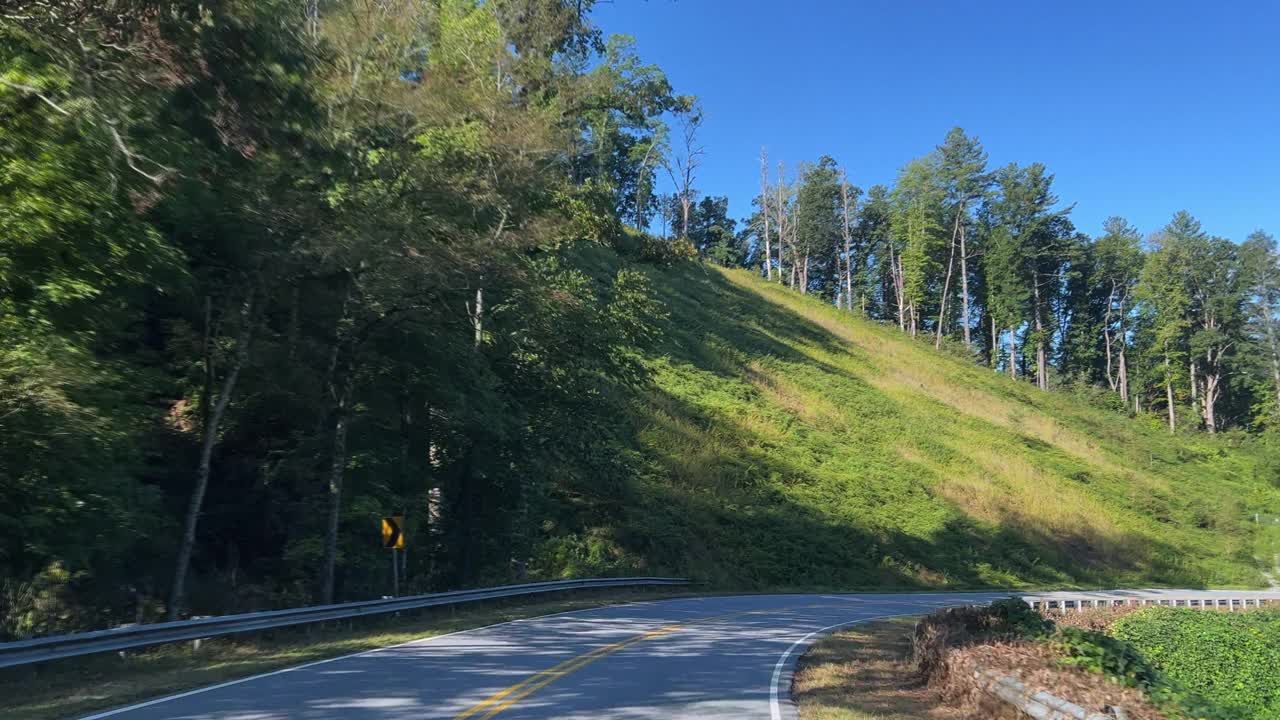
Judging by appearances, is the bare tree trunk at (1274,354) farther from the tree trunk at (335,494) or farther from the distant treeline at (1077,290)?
the tree trunk at (335,494)

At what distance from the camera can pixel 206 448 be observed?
1405 cm

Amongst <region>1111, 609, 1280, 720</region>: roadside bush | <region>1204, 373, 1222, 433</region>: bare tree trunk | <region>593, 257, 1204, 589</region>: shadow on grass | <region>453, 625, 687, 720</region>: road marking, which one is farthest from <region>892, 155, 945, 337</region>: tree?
<region>453, 625, 687, 720</region>: road marking

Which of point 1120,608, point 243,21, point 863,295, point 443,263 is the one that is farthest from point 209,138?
point 863,295

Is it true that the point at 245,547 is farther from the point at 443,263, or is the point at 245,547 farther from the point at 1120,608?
the point at 1120,608

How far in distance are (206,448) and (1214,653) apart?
22493 millimetres

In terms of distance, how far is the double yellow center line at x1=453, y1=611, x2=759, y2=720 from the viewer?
295 inches

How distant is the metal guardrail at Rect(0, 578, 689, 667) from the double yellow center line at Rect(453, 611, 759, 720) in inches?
187

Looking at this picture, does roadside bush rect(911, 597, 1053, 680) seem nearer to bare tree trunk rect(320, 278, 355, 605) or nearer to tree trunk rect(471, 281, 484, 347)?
bare tree trunk rect(320, 278, 355, 605)

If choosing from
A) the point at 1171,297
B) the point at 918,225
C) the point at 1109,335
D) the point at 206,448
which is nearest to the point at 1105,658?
A: the point at 206,448

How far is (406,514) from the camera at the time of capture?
18609 millimetres

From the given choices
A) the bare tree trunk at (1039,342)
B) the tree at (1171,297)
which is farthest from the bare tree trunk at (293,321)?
the tree at (1171,297)

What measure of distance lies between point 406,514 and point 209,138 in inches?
385

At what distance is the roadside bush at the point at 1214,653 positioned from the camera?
1859 centimetres

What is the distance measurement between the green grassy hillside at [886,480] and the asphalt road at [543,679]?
11.9 m
